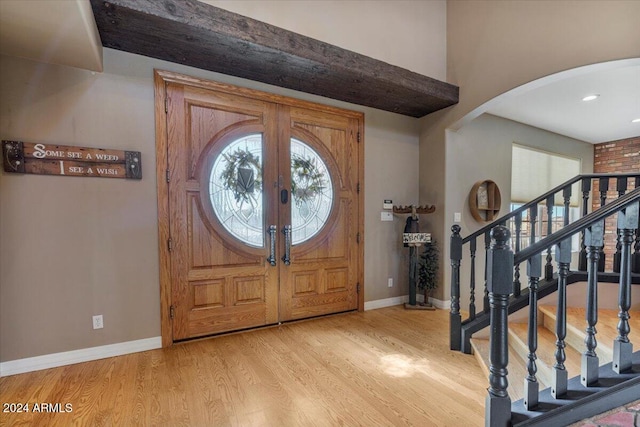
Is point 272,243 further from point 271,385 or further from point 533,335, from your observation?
point 533,335

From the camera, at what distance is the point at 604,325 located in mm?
2340

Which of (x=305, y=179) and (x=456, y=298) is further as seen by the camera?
(x=305, y=179)

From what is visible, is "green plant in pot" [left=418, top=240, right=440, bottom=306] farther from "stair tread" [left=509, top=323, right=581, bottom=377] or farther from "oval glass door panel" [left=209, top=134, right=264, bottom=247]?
"oval glass door panel" [left=209, top=134, right=264, bottom=247]

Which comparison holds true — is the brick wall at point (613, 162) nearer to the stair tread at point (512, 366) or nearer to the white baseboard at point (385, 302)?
the white baseboard at point (385, 302)

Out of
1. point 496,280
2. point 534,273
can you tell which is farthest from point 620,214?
point 496,280

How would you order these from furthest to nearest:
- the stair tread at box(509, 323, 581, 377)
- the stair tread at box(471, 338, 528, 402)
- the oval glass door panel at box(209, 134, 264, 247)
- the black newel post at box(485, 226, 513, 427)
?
the oval glass door panel at box(209, 134, 264, 247) → the stair tread at box(509, 323, 581, 377) → the stair tread at box(471, 338, 528, 402) → the black newel post at box(485, 226, 513, 427)

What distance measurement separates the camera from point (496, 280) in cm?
145

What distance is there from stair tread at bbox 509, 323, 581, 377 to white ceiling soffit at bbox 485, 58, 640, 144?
7.92 feet

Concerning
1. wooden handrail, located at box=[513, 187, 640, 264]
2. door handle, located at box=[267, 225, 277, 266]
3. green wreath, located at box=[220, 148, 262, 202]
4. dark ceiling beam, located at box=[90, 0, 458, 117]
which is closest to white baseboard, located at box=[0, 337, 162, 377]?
door handle, located at box=[267, 225, 277, 266]

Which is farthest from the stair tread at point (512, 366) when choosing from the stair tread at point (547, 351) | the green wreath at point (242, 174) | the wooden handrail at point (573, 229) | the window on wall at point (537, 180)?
the window on wall at point (537, 180)

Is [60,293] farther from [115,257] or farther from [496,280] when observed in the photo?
[496,280]

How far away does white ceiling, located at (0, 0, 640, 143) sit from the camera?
5.91 ft

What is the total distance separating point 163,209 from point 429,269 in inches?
124

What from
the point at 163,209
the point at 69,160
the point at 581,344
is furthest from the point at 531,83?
the point at 69,160
